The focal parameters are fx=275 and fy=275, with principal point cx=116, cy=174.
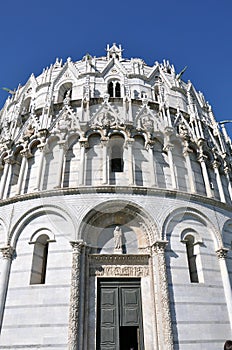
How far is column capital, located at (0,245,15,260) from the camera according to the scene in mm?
11359

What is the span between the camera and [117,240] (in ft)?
39.1

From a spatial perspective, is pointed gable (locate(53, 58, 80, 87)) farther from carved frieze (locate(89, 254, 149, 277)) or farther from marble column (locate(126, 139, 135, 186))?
carved frieze (locate(89, 254, 149, 277))

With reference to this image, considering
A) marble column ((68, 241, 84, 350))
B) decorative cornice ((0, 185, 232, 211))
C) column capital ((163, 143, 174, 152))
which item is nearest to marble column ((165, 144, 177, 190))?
column capital ((163, 143, 174, 152))

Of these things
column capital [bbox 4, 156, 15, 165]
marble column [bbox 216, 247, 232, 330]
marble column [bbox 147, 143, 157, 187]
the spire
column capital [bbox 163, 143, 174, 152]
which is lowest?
marble column [bbox 216, 247, 232, 330]

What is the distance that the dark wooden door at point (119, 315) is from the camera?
402 inches

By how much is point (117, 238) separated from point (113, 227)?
616mm

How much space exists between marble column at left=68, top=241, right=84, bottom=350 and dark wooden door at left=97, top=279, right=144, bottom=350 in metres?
0.98

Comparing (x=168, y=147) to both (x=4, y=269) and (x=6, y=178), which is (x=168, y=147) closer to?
(x=6, y=178)

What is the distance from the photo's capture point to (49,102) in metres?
16.0

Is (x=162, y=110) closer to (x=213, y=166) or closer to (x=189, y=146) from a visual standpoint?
(x=189, y=146)

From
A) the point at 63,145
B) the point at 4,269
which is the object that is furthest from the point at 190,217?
the point at 4,269

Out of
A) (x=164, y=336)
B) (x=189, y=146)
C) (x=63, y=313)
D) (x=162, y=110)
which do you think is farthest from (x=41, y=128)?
(x=164, y=336)

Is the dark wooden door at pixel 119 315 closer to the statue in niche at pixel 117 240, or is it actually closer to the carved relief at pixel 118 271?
the carved relief at pixel 118 271

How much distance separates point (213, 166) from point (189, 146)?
186cm
